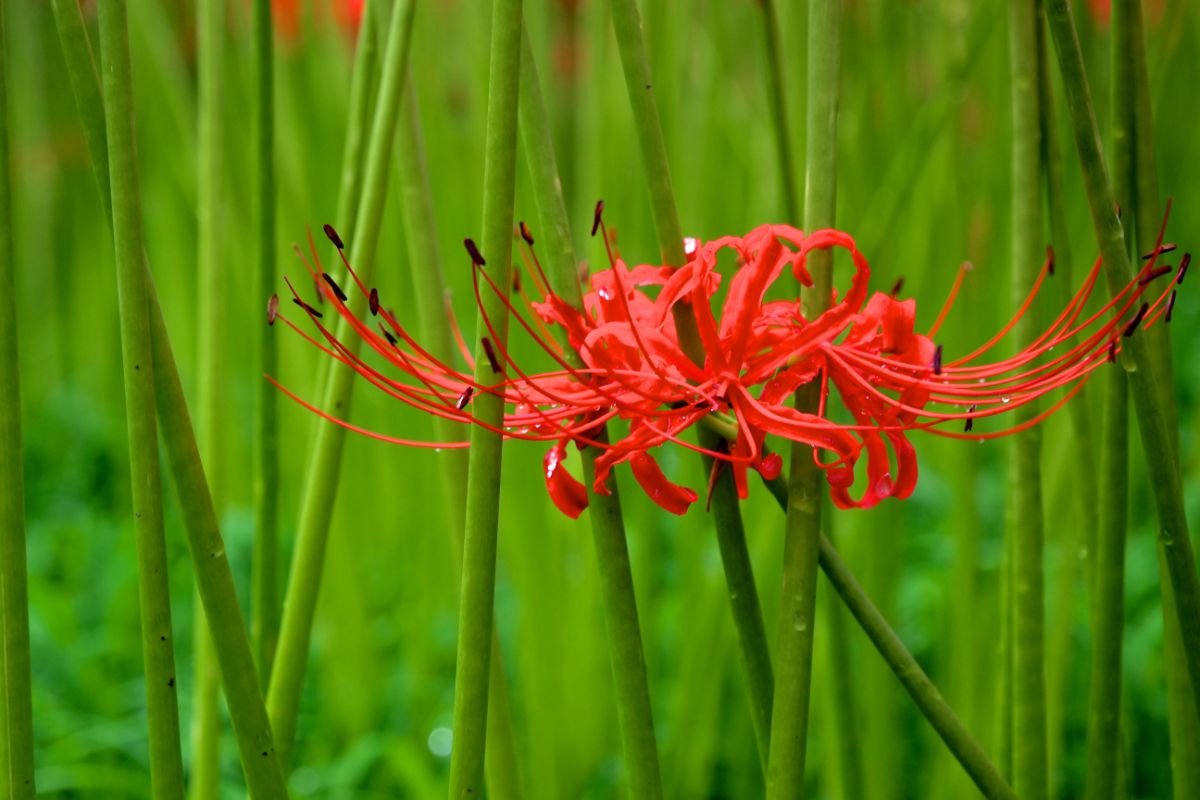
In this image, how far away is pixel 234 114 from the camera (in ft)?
4.54

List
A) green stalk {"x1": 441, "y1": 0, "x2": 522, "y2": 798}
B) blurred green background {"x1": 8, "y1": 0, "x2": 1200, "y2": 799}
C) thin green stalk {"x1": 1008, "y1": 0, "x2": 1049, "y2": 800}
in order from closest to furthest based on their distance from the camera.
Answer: green stalk {"x1": 441, "y1": 0, "x2": 522, "y2": 798} → thin green stalk {"x1": 1008, "y1": 0, "x2": 1049, "y2": 800} → blurred green background {"x1": 8, "y1": 0, "x2": 1200, "y2": 799}

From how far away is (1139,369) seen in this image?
429 millimetres

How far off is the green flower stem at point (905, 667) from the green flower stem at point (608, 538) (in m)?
0.06

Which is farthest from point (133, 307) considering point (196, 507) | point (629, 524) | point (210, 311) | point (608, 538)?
point (629, 524)

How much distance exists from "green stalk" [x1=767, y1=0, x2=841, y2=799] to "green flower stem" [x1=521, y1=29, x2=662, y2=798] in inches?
2.0

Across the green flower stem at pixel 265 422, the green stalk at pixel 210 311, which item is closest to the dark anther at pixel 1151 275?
the green flower stem at pixel 265 422

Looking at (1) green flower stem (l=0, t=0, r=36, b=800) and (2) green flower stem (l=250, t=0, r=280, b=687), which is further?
(2) green flower stem (l=250, t=0, r=280, b=687)

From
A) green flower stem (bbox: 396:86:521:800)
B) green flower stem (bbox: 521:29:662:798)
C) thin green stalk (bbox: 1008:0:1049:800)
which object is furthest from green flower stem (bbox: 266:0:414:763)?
thin green stalk (bbox: 1008:0:1049:800)

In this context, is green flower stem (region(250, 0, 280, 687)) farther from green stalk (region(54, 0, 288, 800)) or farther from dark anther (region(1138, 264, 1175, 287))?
dark anther (region(1138, 264, 1175, 287))

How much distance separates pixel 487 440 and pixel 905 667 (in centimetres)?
16

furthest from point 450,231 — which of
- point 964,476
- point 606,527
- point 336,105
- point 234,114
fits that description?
point 606,527

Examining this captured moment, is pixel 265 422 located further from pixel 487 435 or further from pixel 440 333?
pixel 487 435

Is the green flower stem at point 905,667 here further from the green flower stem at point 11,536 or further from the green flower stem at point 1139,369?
the green flower stem at point 11,536

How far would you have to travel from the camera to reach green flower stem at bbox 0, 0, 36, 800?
410mm
